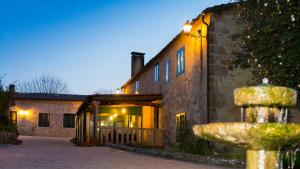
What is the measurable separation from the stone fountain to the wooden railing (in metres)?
17.0

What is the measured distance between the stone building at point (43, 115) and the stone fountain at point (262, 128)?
3540cm

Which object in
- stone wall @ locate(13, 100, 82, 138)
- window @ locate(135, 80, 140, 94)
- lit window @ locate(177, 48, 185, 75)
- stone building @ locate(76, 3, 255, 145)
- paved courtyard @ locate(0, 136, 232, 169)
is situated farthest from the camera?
stone wall @ locate(13, 100, 82, 138)

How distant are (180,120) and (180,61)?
2.74 metres

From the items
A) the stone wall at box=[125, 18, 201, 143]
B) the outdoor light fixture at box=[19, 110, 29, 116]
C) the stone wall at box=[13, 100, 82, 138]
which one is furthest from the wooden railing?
the outdoor light fixture at box=[19, 110, 29, 116]

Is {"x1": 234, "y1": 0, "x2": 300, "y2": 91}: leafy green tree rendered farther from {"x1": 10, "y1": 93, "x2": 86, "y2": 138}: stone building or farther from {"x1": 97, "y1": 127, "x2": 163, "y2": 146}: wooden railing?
{"x1": 10, "y1": 93, "x2": 86, "y2": 138}: stone building

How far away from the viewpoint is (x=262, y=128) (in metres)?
4.56

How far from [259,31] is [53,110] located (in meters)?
31.1

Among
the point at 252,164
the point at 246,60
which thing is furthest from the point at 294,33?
the point at 252,164

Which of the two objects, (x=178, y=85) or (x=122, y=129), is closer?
(x=178, y=85)

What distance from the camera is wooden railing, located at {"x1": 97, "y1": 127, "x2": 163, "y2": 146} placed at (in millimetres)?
22066

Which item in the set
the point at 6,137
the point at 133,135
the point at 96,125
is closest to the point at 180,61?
the point at 133,135

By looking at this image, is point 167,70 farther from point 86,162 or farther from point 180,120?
point 86,162

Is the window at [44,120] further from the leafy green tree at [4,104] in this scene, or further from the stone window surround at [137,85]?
the leafy green tree at [4,104]

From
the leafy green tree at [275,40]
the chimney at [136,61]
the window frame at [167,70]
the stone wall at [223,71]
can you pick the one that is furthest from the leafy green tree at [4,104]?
the leafy green tree at [275,40]
